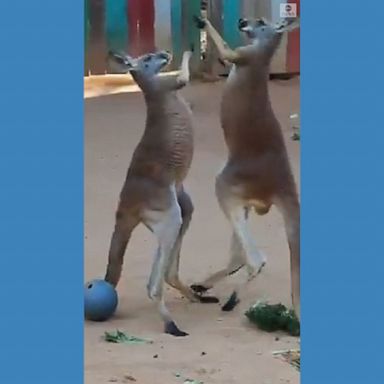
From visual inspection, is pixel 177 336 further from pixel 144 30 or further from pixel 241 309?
pixel 144 30

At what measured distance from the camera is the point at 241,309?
576 cm

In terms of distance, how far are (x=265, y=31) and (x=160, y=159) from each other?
754 mm

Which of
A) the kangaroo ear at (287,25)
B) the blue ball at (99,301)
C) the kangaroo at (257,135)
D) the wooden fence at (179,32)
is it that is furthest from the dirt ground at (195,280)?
the kangaroo ear at (287,25)

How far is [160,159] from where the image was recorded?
5.43 metres

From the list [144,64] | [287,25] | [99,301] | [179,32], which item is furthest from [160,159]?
[179,32]

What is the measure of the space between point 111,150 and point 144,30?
9.29ft

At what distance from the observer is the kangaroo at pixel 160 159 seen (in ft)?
17.7

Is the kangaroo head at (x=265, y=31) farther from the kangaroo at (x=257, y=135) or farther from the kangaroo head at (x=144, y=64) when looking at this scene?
the kangaroo head at (x=144, y=64)

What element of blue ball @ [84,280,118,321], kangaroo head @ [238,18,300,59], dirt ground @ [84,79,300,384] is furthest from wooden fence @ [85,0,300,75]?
blue ball @ [84,280,118,321]

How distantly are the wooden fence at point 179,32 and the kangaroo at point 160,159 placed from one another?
0.18 m

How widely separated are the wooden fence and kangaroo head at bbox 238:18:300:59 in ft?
0.30

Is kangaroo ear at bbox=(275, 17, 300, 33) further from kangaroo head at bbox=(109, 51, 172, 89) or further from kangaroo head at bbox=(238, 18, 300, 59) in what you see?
kangaroo head at bbox=(109, 51, 172, 89)

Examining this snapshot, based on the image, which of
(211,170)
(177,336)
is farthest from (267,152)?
(211,170)

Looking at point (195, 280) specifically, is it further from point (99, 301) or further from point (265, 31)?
point (265, 31)
